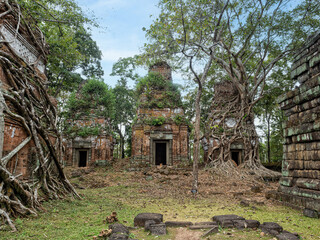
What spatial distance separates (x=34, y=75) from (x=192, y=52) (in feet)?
19.9

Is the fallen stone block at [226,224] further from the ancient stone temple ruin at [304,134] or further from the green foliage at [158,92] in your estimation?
the green foliage at [158,92]

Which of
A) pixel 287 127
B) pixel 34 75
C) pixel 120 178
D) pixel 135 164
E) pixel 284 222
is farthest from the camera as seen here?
pixel 135 164

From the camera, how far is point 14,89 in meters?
5.18

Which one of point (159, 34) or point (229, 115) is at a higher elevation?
point (159, 34)

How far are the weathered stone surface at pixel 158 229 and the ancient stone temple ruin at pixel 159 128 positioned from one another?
34.3ft

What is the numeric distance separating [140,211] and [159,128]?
9883 millimetres

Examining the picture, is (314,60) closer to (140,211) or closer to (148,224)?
(148,224)

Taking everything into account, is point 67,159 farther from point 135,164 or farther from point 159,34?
point 159,34

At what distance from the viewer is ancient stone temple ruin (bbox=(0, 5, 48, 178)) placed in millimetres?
4754

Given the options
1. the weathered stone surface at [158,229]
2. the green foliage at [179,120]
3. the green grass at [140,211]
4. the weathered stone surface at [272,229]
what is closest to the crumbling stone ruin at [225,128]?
the green foliage at [179,120]

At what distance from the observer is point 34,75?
6047 mm

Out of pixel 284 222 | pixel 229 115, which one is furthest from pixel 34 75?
pixel 229 115

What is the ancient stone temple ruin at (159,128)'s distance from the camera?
14.8m

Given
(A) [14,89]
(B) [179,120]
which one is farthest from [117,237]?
(B) [179,120]
